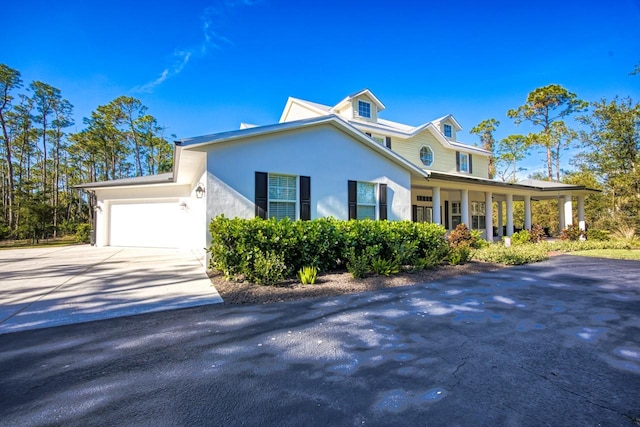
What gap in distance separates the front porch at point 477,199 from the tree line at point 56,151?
923 inches

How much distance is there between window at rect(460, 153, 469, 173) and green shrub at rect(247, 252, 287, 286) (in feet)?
57.4

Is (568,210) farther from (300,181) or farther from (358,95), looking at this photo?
(300,181)

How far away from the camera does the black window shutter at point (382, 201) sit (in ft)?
35.8

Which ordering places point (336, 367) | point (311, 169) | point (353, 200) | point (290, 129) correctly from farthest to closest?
point (353, 200) → point (311, 169) → point (290, 129) → point (336, 367)

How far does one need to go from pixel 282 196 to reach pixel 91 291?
5.19 m

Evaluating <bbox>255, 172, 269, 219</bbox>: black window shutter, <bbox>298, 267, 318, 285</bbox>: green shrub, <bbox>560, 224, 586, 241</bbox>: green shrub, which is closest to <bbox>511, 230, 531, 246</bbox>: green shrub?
<bbox>560, 224, 586, 241</bbox>: green shrub

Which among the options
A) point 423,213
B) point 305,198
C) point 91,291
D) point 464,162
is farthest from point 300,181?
point 464,162

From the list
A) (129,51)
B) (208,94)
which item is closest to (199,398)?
(129,51)

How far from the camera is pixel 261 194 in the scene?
8578mm

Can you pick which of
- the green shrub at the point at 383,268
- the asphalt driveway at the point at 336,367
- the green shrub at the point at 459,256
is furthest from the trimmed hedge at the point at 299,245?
the asphalt driveway at the point at 336,367

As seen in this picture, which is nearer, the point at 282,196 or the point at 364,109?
the point at 282,196

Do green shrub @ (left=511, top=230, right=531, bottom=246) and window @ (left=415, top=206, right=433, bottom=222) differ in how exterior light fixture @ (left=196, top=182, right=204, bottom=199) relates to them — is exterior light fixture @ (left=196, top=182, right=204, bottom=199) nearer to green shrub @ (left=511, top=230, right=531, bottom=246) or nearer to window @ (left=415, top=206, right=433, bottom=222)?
window @ (left=415, top=206, right=433, bottom=222)

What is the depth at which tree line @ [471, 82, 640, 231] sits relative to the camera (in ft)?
57.3

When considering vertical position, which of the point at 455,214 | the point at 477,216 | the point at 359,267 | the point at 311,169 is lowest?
the point at 359,267
